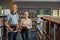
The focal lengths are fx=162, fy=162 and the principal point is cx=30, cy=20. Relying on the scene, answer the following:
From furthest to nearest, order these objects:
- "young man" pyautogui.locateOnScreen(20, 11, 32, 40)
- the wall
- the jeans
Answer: the wall, the jeans, "young man" pyautogui.locateOnScreen(20, 11, 32, 40)

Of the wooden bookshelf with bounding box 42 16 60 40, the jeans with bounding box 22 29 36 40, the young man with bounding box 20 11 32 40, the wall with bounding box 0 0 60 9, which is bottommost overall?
the jeans with bounding box 22 29 36 40

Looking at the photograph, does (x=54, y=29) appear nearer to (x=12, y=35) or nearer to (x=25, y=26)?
(x=25, y=26)

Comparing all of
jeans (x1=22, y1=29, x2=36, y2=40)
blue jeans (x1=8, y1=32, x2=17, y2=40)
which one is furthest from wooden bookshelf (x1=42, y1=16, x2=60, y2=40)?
blue jeans (x1=8, y1=32, x2=17, y2=40)

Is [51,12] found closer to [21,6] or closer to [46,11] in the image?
[46,11]

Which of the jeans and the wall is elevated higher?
the wall

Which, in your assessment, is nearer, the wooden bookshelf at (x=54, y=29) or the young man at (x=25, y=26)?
the wooden bookshelf at (x=54, y=29)

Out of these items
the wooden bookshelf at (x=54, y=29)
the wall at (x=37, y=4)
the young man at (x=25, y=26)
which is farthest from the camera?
the wall at (x=37, y=4)

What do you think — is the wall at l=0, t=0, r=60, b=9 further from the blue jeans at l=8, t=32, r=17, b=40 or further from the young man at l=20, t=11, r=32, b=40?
the blue jeans at l=8, t=32, r=17, b=40

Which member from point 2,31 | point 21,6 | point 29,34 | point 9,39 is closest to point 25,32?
point 29,34

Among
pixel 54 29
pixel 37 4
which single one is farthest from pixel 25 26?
pixel 54 29

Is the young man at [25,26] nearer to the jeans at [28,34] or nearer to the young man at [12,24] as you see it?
the jeans at [28,34]

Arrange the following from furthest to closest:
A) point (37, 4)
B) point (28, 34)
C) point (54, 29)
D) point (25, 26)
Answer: point (37, 4), point (28, 34), point (25, 26), point (54, 29)

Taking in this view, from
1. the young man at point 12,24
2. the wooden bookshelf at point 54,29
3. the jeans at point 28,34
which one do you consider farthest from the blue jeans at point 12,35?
the wooden bookshelf at point 54,29

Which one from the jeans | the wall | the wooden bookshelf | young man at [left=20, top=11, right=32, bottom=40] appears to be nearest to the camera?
the wooden bookshelf
